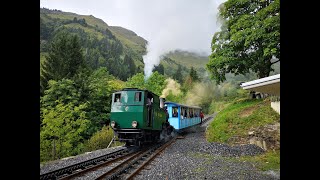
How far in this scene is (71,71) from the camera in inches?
1420

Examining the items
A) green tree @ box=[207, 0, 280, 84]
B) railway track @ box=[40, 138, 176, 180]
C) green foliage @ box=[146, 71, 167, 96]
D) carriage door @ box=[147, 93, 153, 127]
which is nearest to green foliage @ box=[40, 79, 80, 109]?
green foliage @ box=[146, 71, 167, 96]

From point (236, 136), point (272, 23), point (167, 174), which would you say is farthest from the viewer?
point (272, 23)

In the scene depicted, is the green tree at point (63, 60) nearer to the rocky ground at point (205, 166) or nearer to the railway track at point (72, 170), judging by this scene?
the rocky ground at point (205, 166)

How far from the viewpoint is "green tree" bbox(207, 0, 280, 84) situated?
56.1 ft

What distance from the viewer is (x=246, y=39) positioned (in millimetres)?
17750

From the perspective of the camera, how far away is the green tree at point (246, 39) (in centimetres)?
1709

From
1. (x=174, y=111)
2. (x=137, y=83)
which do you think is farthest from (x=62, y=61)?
(x=174, y=111)

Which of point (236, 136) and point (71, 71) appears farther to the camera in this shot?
point (71, 71)

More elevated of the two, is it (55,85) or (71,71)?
(71,71)

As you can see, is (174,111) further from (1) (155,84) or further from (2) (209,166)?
(1) (155,84)

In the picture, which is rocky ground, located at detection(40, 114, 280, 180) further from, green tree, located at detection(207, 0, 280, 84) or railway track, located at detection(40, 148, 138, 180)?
green tree, located at detection(207, 0, 280, 84)
